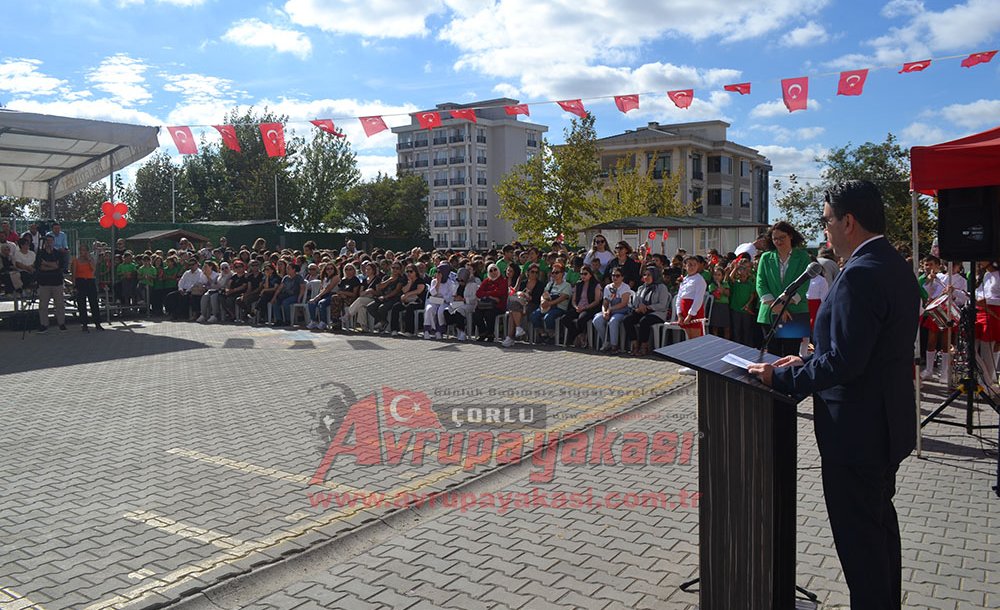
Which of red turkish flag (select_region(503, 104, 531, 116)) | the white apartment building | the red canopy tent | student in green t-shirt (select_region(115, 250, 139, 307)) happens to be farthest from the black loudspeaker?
the white apartment building

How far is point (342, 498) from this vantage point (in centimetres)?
557

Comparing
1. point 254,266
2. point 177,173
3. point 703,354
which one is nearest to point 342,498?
point 703,354

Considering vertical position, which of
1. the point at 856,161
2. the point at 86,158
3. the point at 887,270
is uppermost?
the point at 856,161

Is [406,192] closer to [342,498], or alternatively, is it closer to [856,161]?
[856,161]

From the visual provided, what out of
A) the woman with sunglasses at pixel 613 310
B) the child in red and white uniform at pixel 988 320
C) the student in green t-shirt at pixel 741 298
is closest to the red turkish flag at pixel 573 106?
the woman with sunglasses at pixel 613 310

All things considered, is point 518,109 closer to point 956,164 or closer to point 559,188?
point 956,164

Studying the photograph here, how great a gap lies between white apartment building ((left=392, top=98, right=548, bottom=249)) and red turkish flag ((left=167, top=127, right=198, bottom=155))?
81.4 m

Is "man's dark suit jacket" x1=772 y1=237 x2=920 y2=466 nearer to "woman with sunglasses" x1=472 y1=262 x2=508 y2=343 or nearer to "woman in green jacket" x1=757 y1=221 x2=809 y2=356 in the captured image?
"woman in green jacket" x1=757 y1=221 x2=809 y2=356

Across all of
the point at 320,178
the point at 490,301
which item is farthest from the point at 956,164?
the point at 320,178

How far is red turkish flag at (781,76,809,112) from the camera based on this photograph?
1502 centimetres

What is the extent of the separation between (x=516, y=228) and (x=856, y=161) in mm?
22002

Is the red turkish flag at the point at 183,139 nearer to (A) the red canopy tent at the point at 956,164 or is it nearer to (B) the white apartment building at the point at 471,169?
(A) the red canopy tent at the point at 956,164

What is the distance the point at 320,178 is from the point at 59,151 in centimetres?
4814

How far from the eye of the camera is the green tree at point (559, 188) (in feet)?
143
